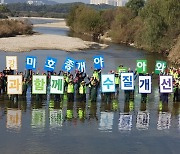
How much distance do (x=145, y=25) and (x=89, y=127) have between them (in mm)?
46312

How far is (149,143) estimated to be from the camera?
1789 centimetres

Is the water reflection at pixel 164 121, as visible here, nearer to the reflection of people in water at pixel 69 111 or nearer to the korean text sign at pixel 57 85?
the reflection of people in water at pixel 69 111

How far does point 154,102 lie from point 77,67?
5.49m

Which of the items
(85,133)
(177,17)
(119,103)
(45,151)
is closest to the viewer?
(45,151)

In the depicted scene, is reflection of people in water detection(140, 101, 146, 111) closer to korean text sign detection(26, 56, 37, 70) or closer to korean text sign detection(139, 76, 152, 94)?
korean text sign detection(139, 76, 152, 94)

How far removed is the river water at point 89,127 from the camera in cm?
1709

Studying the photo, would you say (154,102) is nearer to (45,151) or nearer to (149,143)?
(149,143)

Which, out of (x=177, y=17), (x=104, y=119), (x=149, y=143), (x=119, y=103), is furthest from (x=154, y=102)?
(x=177, y=17)

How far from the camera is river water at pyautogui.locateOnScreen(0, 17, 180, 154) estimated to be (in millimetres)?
17094

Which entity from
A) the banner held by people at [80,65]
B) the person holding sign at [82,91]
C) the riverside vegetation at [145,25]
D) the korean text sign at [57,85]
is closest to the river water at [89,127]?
the person holding sign at [82,91]

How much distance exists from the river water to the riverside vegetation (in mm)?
29531

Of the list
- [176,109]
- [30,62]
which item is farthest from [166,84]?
[30,62]

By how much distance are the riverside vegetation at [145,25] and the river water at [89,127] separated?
96.9ft

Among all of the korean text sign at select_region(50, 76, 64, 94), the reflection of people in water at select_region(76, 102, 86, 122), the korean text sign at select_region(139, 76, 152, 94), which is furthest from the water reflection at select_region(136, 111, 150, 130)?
the korean text sign at select_region(50, 76, 64, 94)
